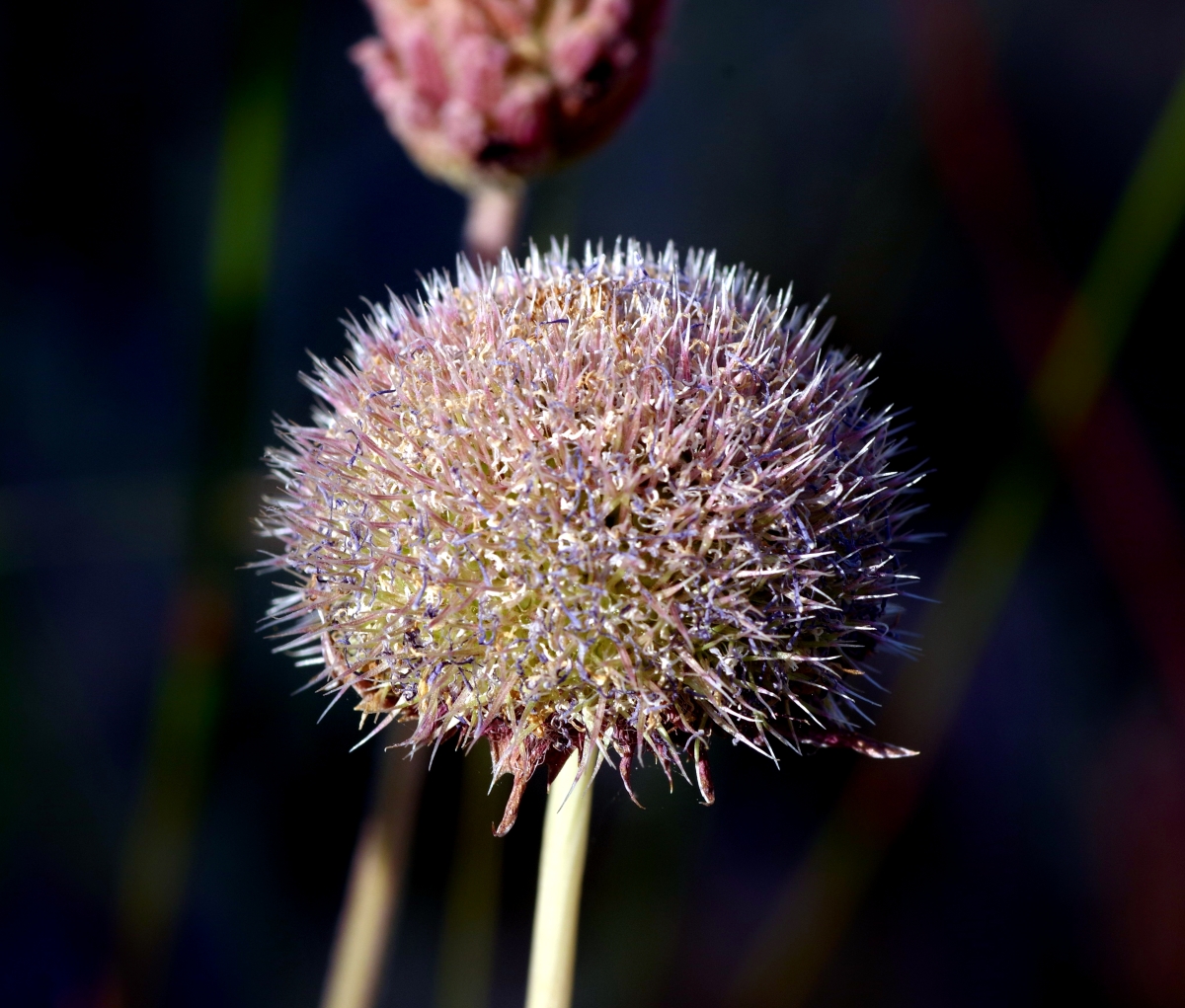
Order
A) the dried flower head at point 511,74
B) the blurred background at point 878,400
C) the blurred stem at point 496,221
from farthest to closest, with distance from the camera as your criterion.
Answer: the blurred background at point 878,400
the blurred stem at point 496,221
the dried flower head at point 511,74

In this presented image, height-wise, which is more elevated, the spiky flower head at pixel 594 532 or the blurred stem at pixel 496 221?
the blurred stem at pixel 496 221

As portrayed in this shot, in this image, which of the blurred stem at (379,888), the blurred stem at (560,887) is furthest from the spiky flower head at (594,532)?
the blurred stem at (379,888)

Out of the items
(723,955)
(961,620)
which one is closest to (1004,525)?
(961,620)

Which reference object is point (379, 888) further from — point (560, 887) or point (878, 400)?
point (878, 400)

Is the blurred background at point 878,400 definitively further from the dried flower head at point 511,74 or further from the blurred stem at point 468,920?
the dried flower head at point 511,74

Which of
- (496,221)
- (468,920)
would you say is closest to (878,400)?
(496,221)
